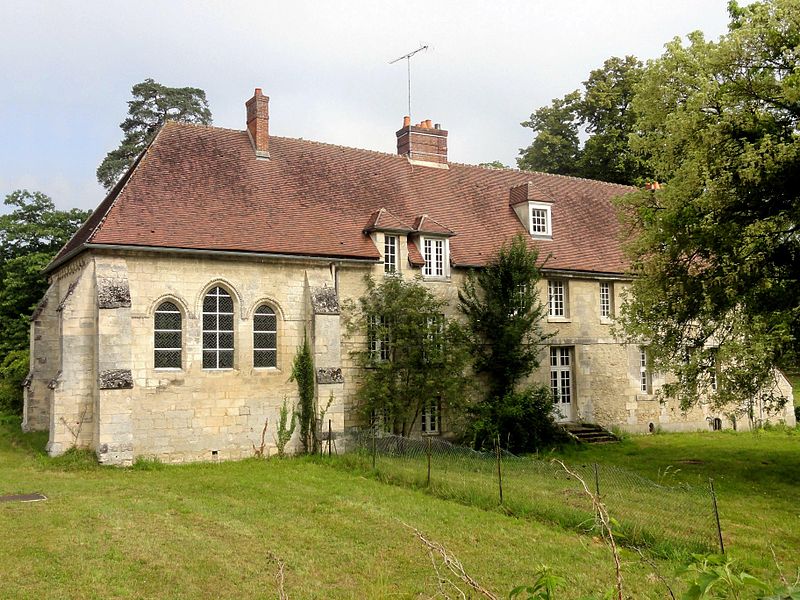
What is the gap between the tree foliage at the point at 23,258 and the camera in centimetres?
3406

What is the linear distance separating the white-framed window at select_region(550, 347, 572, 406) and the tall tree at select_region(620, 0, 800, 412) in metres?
8.42

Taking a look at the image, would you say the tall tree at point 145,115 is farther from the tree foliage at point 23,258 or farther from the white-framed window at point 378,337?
the white-framed window at point 378,337

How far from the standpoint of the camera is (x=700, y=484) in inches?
682

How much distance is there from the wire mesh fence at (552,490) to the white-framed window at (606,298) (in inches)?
353

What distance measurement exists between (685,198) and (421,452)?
872cm

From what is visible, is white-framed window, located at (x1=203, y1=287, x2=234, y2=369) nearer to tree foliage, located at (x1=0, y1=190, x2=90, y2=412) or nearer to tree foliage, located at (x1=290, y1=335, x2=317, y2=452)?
tree foliage, located at (x1=290, y1=335, x2=317, y2=452)

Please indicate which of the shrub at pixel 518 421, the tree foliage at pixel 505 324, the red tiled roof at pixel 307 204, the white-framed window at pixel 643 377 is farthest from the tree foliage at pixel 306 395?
the white-framed window at pixel 643 377

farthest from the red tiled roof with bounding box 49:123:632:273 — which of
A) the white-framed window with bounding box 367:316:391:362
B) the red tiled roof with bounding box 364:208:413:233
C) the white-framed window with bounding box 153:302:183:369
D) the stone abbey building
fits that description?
the white-framed window with bounding box 367:316:391:362

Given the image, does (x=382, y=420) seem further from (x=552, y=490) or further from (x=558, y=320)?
(x=552, y=490)

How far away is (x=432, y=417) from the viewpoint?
24000mm

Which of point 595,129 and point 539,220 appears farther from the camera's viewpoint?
point 595,129

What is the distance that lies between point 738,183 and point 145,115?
37644mm

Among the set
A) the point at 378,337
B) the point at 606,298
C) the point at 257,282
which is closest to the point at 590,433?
the point at 606,298

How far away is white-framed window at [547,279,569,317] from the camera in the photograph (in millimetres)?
26641
